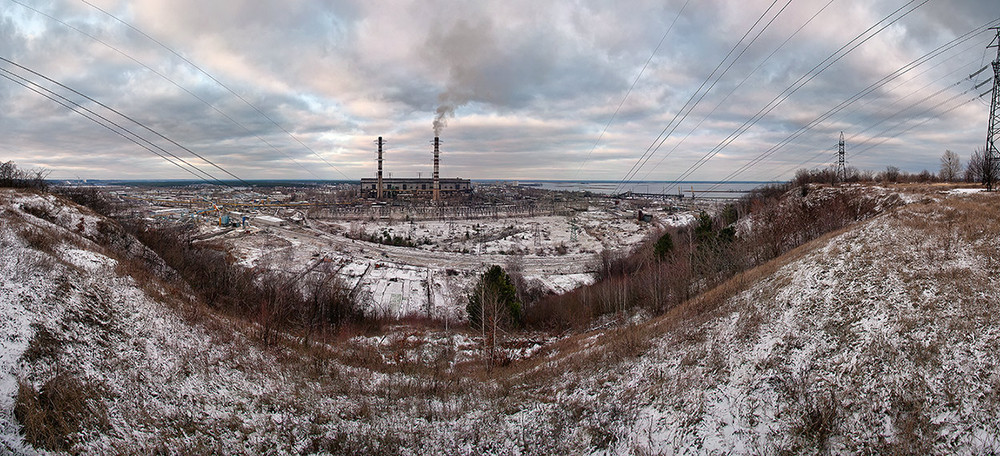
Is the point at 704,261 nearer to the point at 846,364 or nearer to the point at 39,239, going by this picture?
the point at 846,364

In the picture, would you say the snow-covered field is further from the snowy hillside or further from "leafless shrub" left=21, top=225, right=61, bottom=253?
→ "leafless shrub" left=21, top=225, right=61, bottom=253

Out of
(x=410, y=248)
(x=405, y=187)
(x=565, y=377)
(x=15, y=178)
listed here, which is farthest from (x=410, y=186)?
(x=565, y=377)

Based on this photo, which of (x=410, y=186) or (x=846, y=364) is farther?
(x=410, y=186)

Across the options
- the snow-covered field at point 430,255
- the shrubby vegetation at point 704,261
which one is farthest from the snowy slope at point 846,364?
the snow-covered field at point 430,255

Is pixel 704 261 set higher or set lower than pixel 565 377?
higher

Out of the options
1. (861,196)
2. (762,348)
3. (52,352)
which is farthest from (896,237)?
(52,352)

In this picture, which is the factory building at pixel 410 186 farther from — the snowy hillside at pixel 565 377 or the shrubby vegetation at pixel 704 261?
the snowy hillside at pixel 565 377

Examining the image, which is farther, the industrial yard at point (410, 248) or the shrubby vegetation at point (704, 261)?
the industrial yard at point (410, 248)

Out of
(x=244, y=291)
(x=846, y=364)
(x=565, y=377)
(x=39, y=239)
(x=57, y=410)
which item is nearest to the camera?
(x=57, y=410)

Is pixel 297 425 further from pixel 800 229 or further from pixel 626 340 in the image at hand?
pixel 800 229
